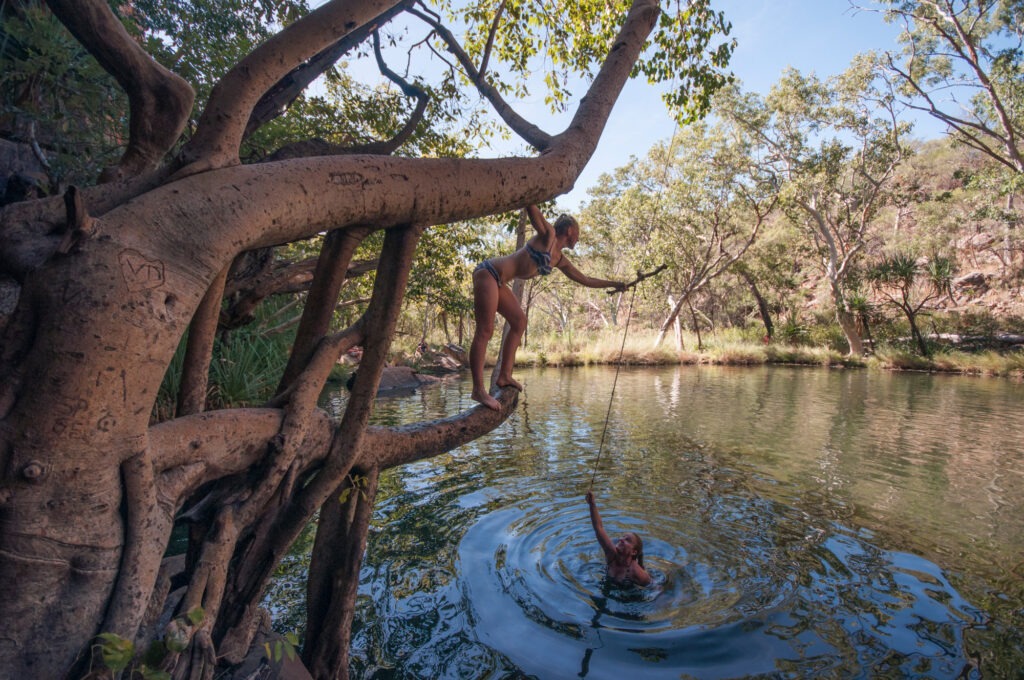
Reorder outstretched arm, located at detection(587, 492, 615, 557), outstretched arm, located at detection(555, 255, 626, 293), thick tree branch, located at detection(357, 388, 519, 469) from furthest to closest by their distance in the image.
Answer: outstretched arm, located at detection(587, 492, 615, 557)
outstretched arm, located at detection(555, 255, 626, 293)
thick tree branch, located at detection(357, 388, 519, 469)

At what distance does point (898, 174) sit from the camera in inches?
1499

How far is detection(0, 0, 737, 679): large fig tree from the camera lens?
1.71 meters

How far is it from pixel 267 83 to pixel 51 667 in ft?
7.39

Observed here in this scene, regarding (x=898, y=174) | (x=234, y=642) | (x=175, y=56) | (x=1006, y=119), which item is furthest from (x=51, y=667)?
(x=898, y=174)

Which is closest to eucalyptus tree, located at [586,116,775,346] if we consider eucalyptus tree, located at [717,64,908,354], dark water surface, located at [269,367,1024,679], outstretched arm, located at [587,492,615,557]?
eucalyptus tree, located at [717,64,908,354]

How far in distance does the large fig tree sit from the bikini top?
0.88 m

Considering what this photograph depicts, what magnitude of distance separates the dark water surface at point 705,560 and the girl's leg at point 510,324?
6.77ft

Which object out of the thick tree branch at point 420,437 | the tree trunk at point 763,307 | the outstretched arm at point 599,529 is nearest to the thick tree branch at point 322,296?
the thick tree branch at point 420,437

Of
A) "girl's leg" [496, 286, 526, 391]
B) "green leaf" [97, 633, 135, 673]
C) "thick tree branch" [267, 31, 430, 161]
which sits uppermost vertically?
"thick tree branch" [267, 31, 430, 161]

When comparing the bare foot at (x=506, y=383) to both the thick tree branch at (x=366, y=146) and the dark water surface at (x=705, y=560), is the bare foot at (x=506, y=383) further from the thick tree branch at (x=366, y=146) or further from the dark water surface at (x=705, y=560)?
the dark water surface at (x=705, y=560)

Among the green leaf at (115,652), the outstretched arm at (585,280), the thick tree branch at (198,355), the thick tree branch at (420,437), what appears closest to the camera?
the green leaf at (115,652)

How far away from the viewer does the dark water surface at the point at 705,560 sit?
4035mm

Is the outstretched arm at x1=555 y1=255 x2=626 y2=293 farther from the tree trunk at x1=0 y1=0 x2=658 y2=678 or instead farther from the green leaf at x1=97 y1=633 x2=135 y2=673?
the green leaf at x1=97 y1=633 x2=135 y2=673

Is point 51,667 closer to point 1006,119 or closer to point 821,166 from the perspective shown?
point 1006,119
